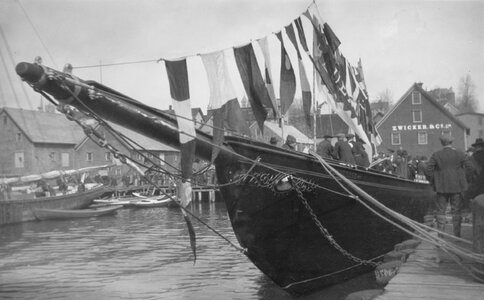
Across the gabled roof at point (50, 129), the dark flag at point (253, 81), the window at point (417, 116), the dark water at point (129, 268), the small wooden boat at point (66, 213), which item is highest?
the window at point (417, 116)

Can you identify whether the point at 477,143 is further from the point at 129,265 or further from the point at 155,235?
the point at 155,235

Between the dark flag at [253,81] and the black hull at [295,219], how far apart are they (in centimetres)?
56

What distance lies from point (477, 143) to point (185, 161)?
18.8ft

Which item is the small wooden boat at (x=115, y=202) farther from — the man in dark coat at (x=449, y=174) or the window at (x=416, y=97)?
the window at (x=416, y=97)

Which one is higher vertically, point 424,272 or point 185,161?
point 185,161

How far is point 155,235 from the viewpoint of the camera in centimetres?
1783

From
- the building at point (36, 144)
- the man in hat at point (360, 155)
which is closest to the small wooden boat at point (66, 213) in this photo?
the building at point (36, 144)

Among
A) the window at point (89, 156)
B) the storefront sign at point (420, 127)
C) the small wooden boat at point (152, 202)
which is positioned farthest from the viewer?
the storefront sign at point (420, 127)

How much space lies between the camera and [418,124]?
141 feet

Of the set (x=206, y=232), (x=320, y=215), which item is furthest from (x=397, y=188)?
(x=206, y=232)

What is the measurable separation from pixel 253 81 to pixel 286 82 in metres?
→ 1.04

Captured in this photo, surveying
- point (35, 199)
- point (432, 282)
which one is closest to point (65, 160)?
point (35, 199)

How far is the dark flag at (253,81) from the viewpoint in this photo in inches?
265

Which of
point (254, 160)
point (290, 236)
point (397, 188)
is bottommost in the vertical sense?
point (290, 236)
